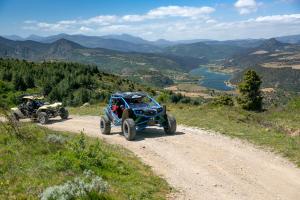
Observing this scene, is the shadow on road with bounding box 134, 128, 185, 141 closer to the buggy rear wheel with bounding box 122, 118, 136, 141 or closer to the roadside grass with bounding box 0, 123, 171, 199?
the buggy rear wheel with bounding box 122, 118, 136, 141

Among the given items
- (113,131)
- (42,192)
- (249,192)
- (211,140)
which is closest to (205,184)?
(249,192)

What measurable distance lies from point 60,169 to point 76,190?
1935mm

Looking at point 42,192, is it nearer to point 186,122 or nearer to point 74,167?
point 74,167

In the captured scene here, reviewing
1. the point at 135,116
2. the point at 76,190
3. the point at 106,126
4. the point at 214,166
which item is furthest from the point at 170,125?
the point at 76,190

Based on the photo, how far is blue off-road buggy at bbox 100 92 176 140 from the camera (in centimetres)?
1727

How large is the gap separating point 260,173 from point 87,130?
11.1 metres

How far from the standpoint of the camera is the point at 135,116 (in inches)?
691

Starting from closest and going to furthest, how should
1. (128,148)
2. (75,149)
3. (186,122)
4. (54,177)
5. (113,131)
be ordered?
(54,177) → (75,149) → (128,148) → (113,131) → (186,122)

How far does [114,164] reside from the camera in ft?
38.3

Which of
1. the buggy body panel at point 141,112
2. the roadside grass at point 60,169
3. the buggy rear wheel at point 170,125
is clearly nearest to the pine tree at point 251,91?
the buggy body panel at point 141,112

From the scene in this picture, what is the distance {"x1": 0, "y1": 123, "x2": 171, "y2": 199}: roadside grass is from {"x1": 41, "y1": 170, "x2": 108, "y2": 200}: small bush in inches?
7.0

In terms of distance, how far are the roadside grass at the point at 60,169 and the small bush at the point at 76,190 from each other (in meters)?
0.18

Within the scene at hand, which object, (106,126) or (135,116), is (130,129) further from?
(106,126)

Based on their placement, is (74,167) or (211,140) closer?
(74,167)
